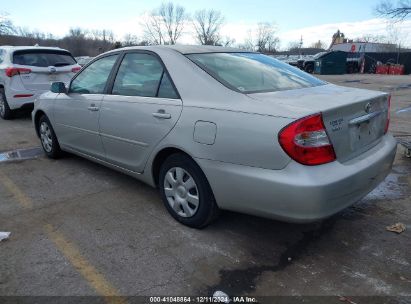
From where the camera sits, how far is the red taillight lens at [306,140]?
8.48 ft

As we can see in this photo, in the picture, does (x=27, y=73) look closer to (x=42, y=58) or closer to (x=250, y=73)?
(x=42, y=58)

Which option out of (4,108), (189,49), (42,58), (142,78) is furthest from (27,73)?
(189,49)

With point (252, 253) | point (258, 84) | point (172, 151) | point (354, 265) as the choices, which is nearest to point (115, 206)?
point (172, 151)

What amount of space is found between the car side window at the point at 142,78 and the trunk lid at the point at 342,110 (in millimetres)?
930

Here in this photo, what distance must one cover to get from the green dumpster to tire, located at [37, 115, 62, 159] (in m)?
30.7

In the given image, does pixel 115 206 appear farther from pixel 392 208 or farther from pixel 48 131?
pixel 392 208

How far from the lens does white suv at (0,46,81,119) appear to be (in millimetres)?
8172

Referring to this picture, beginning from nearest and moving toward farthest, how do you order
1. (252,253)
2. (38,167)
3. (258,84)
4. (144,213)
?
(252,253) → (258,84) → (144,213) → (38,167)

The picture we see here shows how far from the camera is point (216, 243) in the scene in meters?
3.24

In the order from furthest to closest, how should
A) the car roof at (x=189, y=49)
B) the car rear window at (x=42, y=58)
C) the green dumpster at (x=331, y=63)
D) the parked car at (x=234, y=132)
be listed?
the green dumpster at (x=331, y=63), the car rear window at (x=42, y=58), the car roof at (x=189, y=49), the parked car at (x=234, y=132)

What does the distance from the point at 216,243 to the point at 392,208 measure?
1.87 m

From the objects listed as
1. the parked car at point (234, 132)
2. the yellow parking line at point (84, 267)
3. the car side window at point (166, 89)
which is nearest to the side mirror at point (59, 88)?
the parked car at point (234, 132)

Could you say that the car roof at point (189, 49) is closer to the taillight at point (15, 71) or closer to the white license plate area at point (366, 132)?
the white license plate area at point (366, 132)

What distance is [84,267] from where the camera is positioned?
2912 mm
